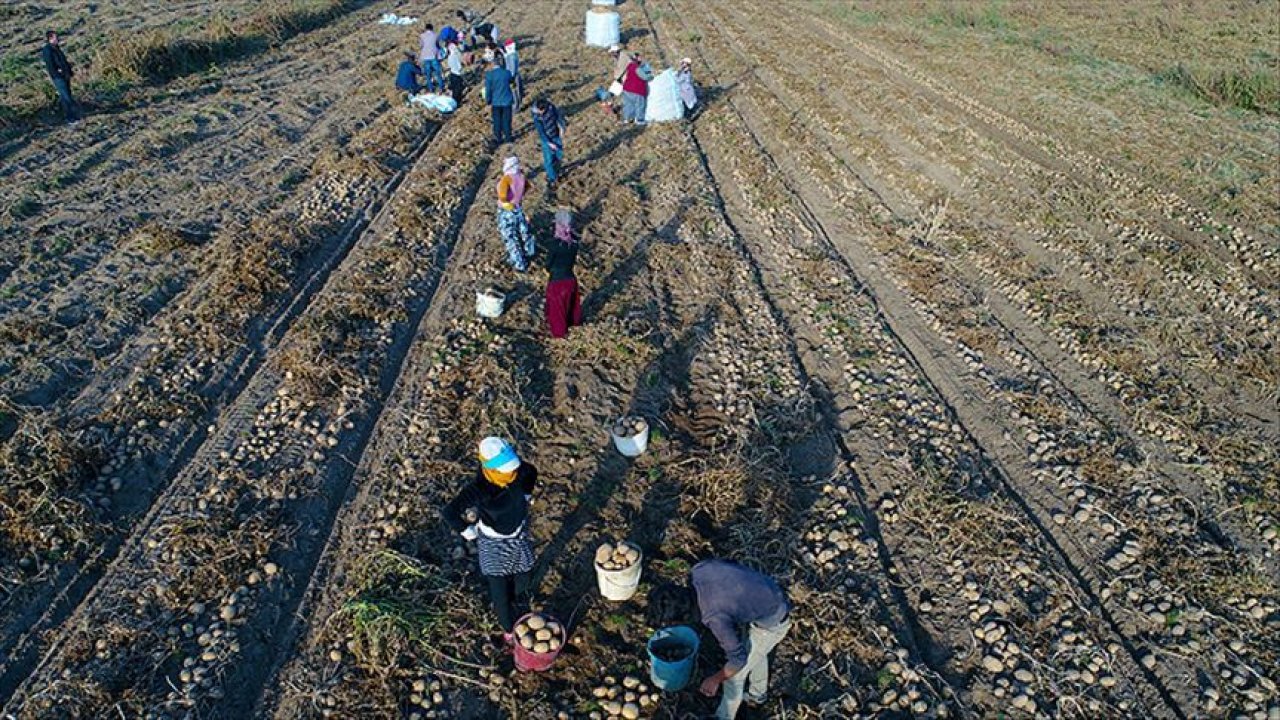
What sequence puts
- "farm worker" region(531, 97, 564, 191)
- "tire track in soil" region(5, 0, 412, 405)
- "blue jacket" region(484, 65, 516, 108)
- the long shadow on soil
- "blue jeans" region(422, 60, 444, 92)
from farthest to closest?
1. "blue jeans" region(422, 60, 444, 92)
2. "blue jacket" region(484, 65, 516, 108)
3. "farm worker" region(531, 97, 564, 191)
4. "tire track in soil" region(5, 0, 412, 405)
5. the long shadow on soil

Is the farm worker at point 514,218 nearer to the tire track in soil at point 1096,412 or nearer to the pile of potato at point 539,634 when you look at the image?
the tire track in soil at point 1096,412

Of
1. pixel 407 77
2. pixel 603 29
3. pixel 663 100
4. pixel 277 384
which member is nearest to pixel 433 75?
pixel 407 77

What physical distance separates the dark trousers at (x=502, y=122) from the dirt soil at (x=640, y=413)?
515 mm

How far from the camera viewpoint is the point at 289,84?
1750 cm

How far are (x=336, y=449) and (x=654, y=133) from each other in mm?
10192

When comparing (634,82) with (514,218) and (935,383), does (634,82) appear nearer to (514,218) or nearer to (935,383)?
(514,218)

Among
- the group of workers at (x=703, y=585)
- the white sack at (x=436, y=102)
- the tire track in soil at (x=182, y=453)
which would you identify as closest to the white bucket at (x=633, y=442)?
the group of workers at (x=703, y=585)

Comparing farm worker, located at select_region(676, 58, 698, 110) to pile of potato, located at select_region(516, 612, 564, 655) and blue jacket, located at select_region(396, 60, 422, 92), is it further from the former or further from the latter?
pile of potato, located at select_region(516, 612, 564, 655)

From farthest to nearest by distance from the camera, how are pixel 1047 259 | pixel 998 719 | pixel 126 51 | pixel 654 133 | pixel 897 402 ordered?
pixel 126 51
pixel 654 133
pixel 1047 259
pixel 897 402
pixel 998 719

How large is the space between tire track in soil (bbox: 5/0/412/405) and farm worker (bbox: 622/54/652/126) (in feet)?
16.9

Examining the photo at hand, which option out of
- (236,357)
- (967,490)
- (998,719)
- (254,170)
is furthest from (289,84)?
(998,719)

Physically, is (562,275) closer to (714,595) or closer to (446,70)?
(714,595)

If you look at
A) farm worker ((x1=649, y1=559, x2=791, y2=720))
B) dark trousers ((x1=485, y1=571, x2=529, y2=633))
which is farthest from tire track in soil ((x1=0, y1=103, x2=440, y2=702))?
farm worker ((x1=649, y1=559, x2=791, y2=720))

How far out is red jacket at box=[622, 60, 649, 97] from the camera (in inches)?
587
